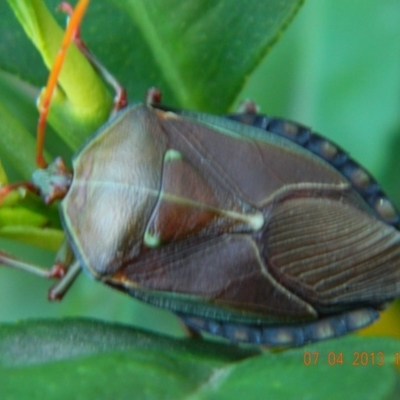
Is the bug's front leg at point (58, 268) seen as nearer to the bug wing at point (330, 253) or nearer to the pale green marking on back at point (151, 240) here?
the pale green marking on back at point (151, 240)

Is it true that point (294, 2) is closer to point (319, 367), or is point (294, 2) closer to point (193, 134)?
point (193, 134)

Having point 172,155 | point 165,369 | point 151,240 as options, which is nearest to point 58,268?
point 151,240

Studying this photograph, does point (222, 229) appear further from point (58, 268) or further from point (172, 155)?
point (58, 268)

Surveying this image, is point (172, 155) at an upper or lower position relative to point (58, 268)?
upper

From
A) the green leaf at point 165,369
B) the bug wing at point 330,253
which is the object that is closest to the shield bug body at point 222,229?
the bug wing at point 330,253

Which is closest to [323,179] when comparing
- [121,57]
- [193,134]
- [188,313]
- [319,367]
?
[193,134]
